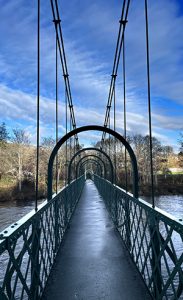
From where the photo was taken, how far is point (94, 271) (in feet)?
12.1

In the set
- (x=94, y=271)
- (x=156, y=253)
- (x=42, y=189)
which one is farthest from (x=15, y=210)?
(x=156, y=253)

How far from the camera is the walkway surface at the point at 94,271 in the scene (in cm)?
304

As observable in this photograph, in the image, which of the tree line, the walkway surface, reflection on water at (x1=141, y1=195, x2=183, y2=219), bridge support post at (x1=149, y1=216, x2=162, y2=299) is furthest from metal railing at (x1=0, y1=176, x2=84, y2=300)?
the tree line

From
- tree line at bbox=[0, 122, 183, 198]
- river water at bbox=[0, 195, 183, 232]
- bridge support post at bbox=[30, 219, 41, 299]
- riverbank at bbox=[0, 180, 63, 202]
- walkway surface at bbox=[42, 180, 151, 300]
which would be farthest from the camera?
tree line at bbox=[0, 122, 183, 198]

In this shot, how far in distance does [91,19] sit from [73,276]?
7798 millimetres

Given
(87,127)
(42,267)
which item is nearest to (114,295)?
(42,267)

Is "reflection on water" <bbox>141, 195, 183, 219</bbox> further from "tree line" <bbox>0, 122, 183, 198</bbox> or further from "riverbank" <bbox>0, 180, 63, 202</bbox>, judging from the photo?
"riverbank" <bbox>0, 180, 63, 202</bbox>

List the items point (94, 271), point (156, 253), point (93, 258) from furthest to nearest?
point (93, 258) → point (94, 271) → point (156, 253)

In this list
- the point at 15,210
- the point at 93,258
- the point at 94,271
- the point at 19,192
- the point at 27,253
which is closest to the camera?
the point at 27,253

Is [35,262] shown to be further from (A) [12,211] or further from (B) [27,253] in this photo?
(A) [12,211]

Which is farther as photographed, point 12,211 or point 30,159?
point 30,159

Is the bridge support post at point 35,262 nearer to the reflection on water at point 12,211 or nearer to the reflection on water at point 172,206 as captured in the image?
the reflection on water at point 12,211

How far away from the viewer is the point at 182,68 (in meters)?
10.3

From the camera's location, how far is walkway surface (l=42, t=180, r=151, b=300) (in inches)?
120
